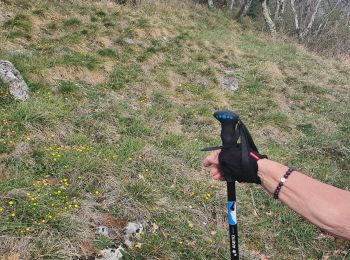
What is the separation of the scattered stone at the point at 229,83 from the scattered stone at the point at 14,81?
6.47 meters

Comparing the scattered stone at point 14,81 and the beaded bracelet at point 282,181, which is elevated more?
the beaded bracelet at point 282,181

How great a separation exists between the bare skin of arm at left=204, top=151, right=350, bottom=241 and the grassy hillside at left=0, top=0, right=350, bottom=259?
2.63 m

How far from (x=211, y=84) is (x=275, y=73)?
306cm

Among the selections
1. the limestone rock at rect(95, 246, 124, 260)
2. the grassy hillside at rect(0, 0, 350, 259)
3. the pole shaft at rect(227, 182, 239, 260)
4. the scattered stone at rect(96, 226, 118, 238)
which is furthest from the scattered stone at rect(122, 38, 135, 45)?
the pole shaft at rect(227, 182, 239, 260)

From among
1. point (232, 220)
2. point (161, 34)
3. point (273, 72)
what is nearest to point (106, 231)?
point (232, 220)

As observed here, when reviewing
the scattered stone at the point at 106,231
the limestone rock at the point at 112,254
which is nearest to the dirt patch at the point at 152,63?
the scattered stone at the point at 106,231

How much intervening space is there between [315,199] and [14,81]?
6.54 meters

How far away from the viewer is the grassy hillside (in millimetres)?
4852

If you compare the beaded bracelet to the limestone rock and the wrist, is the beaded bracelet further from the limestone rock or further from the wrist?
the limestone rock

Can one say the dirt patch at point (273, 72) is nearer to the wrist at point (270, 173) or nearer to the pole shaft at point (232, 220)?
the pole shaft at point (232, 220)

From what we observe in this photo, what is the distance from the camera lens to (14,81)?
7234 mm

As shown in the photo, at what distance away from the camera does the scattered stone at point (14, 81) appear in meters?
7.10

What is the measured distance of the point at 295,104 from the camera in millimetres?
11914

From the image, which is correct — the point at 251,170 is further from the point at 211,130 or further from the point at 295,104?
the point at 295,104
